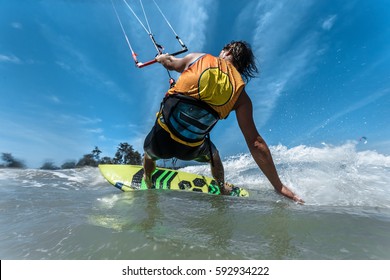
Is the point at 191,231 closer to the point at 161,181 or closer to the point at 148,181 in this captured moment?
the point at 148,181

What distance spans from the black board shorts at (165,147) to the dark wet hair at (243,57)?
1237 millimetres

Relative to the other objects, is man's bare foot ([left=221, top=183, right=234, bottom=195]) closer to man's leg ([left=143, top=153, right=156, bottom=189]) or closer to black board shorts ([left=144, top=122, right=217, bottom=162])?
black board shorts ([left=144, top=122, right=217, bottom=162])

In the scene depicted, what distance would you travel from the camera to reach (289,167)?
8.12m

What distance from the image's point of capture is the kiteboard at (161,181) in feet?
18.6

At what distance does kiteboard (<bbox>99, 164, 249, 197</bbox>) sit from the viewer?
18.6 ft

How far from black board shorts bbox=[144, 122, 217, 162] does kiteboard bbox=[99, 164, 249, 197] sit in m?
1.25

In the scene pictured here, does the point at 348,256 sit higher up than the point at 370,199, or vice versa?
the point at 370,199

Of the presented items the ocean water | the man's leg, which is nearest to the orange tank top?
the ocean water
